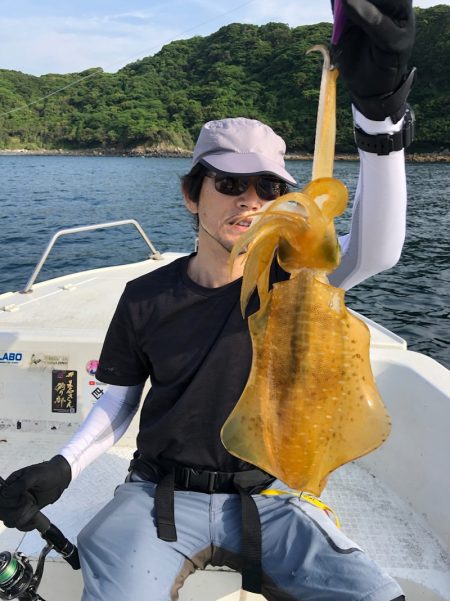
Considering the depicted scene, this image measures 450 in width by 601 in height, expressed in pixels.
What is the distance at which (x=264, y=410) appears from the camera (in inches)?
70.0

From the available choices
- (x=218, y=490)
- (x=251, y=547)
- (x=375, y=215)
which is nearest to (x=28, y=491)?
(x=218, y=490)

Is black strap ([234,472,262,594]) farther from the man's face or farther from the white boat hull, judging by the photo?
the man's face

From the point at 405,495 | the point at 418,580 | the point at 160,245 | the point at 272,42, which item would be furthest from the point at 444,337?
the point at 272,42

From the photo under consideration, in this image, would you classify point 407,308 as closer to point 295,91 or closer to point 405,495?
point 405,495

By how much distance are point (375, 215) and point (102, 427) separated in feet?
6.04

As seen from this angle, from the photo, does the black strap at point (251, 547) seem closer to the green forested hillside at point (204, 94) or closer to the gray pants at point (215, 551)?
the gray pants at point (215, 551)

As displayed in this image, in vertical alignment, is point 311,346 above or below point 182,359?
above

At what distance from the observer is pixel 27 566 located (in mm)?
2518

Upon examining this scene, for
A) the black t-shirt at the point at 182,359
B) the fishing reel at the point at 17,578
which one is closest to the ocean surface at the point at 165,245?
the black t-shirt at the point at 182,359

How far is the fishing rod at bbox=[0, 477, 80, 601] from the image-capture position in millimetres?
2383

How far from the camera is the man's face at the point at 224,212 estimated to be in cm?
237

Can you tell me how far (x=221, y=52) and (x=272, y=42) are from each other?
12.3 meters

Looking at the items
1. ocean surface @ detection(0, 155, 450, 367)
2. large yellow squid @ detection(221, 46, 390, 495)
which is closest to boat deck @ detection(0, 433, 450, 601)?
large yellow squid @ detection(221, 46, 390, 495)

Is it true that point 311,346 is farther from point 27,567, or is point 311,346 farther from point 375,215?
point 27,567
